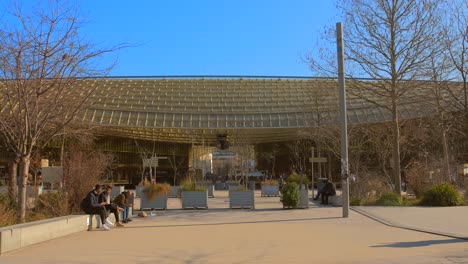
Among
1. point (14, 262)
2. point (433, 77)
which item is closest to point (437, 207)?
point (433, 77)

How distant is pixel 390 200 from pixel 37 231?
590 inches

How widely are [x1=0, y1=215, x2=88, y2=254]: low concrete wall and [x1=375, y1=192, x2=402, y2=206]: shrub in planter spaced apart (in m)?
12.9

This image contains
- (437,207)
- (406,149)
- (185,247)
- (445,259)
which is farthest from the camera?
(406,149)

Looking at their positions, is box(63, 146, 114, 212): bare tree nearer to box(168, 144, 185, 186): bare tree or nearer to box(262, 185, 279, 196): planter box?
box(262, 185, 279, 196): planter box

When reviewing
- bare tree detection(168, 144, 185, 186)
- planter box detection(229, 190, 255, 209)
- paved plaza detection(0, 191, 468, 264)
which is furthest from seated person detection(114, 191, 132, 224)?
bare tree detection(168, 144, 185, 186)

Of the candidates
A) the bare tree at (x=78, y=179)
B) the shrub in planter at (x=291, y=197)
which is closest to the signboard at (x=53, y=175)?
the bare tree at (x=78, y=179)

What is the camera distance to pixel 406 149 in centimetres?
3612

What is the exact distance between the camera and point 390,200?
20.7 metres

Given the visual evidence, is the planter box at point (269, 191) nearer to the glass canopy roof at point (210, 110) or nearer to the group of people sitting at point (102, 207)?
Result: the group of people sitting at point (102, 207)

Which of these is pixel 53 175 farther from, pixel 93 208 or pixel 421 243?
pixel 421 243

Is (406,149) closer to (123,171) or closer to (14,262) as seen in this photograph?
(14,262)

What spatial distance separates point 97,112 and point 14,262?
169ft

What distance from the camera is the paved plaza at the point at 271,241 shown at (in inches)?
348

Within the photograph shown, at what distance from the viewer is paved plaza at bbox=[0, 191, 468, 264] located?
348 inches
